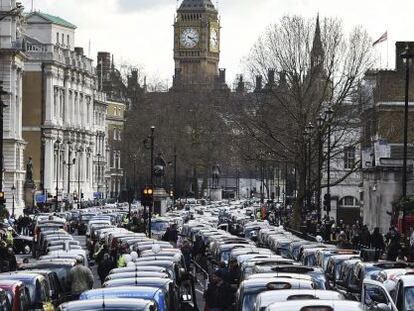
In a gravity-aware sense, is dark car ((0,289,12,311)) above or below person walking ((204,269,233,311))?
above

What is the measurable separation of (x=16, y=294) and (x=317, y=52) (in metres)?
69.4

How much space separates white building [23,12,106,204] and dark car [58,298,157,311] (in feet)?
400

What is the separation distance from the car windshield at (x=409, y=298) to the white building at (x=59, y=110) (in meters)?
119

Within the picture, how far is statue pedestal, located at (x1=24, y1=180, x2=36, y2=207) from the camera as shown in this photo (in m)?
126

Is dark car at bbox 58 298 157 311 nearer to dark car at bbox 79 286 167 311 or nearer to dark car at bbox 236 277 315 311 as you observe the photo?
dark car at bbox 79 286 167 311

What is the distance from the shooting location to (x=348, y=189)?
112312mm

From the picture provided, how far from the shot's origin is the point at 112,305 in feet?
59.9

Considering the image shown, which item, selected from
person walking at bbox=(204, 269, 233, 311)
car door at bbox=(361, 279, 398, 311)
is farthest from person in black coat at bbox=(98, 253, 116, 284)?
car door at bbox=(361, 279, 398, 311)

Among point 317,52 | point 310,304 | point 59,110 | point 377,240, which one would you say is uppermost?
point 317,52

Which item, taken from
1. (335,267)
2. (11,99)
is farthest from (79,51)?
(335,267)

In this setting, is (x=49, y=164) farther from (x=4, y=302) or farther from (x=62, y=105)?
(x=4, y=302)

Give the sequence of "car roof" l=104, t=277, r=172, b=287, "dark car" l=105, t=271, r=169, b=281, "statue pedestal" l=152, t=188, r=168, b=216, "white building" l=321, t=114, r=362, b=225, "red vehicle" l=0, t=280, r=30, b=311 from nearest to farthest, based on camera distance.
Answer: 1. "red vehicle" l=0, t=280, r=30, b=311
2. "car roof" l=104, t=277, r=172, b=287
3. "dark car" l=105, t=271, r=169, b=281
4. "white building" l=321, t=114, r=362, b=225
5. "statue pedestal" l=152, t=188, r=168, b=216

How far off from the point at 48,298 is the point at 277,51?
67.0m

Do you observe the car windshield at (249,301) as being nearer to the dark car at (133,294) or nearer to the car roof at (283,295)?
the dark car at (133,294)
